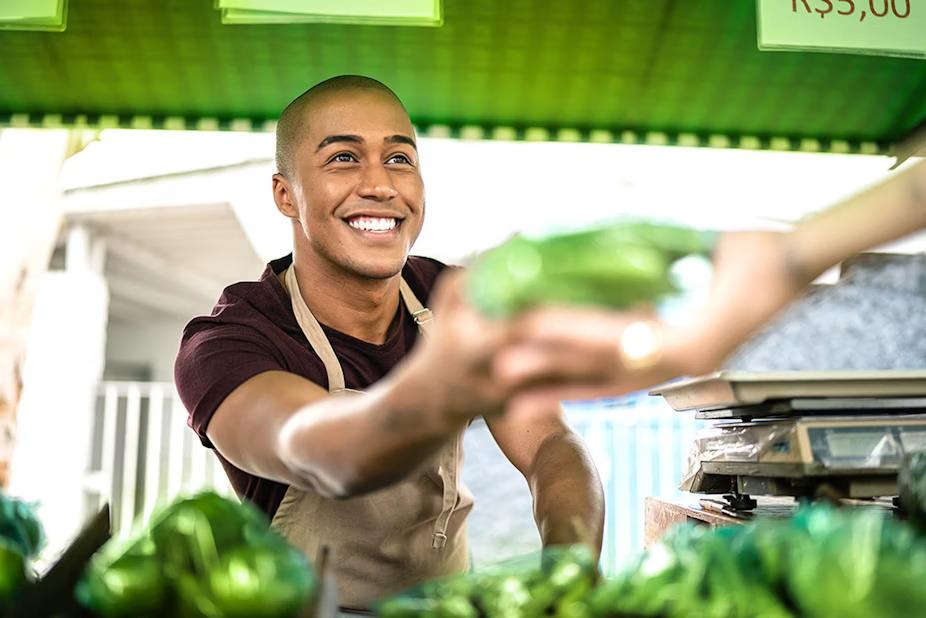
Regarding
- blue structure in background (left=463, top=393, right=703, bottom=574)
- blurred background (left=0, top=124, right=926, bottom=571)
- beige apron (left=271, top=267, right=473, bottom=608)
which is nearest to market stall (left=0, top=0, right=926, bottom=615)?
beige apron (left=271, top=267, right=473, bottom=608)

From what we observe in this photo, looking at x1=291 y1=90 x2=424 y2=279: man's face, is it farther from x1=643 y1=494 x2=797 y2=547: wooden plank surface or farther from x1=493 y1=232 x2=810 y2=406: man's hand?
x1=493 y1=232 x2=810 y2=406: man's hand

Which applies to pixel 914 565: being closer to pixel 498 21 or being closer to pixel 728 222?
pixel 498 21

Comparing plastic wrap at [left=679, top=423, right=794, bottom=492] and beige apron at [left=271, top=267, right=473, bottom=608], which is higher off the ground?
plastic wrap at [left=679, top=423, right=794, bottom=492]

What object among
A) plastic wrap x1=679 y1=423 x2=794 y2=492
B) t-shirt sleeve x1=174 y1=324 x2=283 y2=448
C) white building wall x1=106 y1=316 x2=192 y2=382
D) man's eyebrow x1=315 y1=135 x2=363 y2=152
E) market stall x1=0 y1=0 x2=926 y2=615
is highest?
white building wall x1=106 y1=316 x2=192 y2=382

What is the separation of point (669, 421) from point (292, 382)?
4068 mm

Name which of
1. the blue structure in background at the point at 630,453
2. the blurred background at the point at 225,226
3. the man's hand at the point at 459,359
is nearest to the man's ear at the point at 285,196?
the man's hand at the point at 459,359

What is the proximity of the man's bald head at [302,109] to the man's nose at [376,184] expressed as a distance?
0.15 meters

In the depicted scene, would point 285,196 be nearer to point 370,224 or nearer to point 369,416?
point 370,224

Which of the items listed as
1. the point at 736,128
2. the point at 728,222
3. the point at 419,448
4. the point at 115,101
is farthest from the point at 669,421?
the point at 419,448

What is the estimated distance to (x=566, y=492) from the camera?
1569 millimetres

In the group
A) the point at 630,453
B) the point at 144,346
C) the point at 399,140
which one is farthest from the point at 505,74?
the point at 144,346

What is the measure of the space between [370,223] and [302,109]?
286 mm

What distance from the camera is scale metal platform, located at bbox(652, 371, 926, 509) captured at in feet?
4.74

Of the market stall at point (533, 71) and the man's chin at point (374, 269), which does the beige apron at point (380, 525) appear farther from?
the market stall at point (533, 71)
